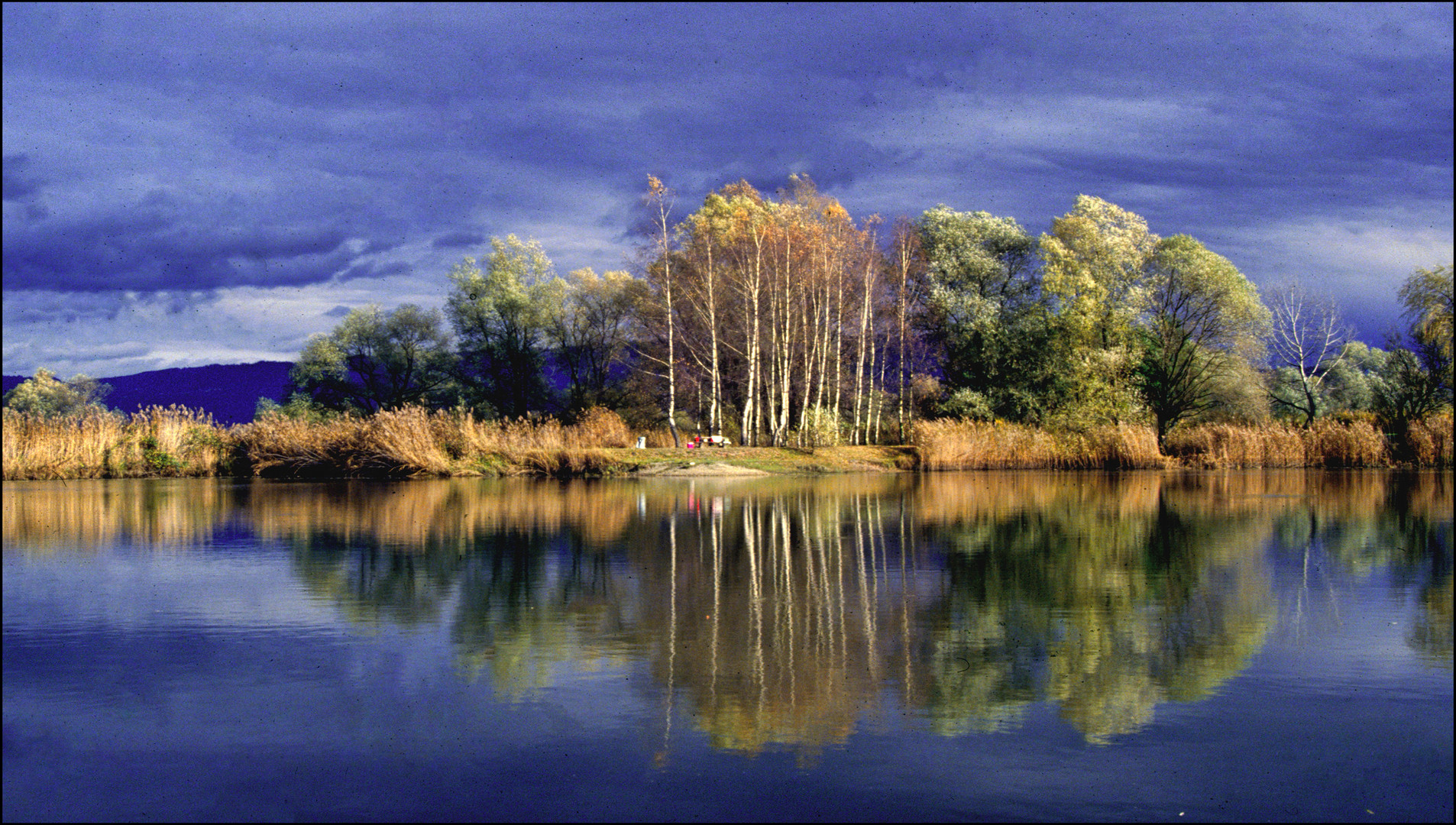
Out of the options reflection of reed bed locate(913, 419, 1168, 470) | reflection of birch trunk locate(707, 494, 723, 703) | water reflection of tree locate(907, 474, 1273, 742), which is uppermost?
reflection of reed bed locate(913, 419, 1168, 470)

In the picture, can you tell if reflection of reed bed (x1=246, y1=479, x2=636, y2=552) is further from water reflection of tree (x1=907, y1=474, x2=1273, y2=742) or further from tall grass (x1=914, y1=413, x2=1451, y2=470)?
tall grass (x1=914, y1=413, x2=1451, y2=470)

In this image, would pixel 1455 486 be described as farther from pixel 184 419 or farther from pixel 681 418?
pixel 184 419

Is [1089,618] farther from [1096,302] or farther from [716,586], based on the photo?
[1096,302]

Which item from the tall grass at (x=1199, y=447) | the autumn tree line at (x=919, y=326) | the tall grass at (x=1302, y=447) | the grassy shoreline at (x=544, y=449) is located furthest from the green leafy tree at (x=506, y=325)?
the tall grass at (x=1302, y=447)

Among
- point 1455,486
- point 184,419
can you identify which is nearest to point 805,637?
point 1455,486

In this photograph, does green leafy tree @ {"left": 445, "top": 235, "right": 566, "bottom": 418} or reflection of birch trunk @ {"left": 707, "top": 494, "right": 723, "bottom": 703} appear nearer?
reflection of birch trunk @ {"left": 707, "top": 494, "right": 723, "bottom": 703}

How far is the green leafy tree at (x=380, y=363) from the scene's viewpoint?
54.9 meters

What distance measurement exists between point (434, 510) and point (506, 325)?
34.8 metres

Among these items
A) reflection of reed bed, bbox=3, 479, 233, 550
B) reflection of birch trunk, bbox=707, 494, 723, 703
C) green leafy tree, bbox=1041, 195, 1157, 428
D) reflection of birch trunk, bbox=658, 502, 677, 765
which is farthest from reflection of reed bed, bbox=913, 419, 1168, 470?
reflection of birch trunk, bbox=658, 502, 677, 765

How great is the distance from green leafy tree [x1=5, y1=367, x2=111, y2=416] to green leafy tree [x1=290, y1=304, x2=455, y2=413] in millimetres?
30569

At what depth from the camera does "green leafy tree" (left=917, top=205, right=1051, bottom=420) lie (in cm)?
4422

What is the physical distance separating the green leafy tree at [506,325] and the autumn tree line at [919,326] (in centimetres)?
15

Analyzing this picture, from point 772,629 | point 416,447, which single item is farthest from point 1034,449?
point 772,629

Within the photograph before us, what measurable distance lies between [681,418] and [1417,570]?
3745cm
